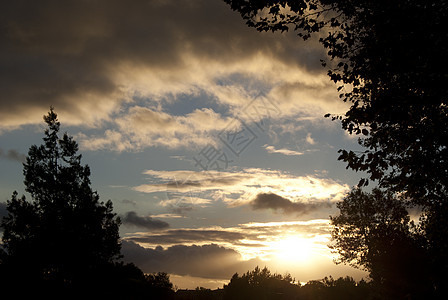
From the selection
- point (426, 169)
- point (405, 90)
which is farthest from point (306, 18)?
point (426, 169)

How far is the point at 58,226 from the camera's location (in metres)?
32.3

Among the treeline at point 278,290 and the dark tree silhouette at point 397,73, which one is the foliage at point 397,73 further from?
the treeline at point 278,290

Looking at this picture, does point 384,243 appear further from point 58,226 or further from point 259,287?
point 58,226

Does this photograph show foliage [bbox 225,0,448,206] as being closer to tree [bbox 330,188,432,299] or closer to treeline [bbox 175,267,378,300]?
tree [bbox 330,188,432,299]

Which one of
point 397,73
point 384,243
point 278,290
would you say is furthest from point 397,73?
point 278,290

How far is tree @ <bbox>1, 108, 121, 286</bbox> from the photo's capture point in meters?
31.5

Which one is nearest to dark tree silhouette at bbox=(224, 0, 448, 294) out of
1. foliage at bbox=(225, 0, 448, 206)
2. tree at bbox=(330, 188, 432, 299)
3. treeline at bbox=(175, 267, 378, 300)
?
foliage at bbox=(225, 0, 448, 206)

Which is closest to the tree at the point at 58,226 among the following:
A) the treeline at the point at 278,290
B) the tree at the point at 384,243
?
the treeline at the point at 278,290

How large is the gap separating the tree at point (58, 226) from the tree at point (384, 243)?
25.8 meters

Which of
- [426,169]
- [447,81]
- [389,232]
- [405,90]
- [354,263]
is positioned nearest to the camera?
[447,81]

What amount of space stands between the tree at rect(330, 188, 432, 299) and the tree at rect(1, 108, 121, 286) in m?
25.8

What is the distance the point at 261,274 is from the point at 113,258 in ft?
68.7

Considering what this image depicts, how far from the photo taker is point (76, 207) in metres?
33.7

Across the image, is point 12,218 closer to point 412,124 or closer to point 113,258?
point 113,258
